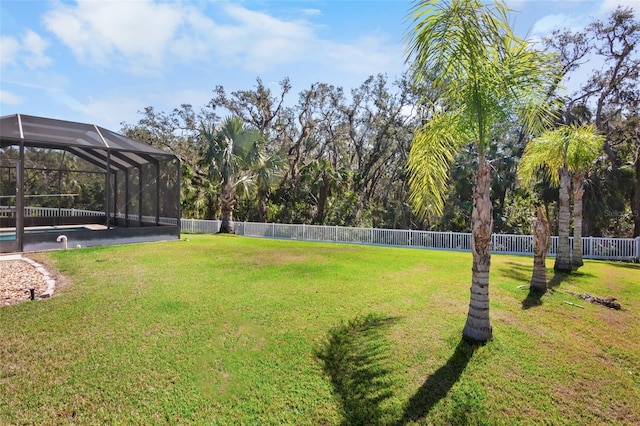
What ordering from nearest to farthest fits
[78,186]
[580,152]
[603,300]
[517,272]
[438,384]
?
[438,384] < [603,300] < [580,152] < [517,272] < [78,186]

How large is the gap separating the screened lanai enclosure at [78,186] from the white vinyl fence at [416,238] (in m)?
4.08

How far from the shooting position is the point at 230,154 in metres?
15.5

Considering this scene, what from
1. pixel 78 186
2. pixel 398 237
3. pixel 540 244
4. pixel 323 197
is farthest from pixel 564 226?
pixel 78 186

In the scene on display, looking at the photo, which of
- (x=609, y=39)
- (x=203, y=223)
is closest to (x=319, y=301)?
(x=203, y=223)

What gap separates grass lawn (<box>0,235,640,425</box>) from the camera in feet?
9.82

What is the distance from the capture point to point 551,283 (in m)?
7.26

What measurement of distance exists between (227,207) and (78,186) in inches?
281

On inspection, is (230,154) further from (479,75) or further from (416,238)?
(479,75)

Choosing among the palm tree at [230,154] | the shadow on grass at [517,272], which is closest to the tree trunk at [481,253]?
the shadow on grass at [517,272]

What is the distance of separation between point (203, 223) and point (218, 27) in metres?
11.2

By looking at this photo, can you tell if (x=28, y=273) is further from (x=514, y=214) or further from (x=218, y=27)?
(x=514, y=214)

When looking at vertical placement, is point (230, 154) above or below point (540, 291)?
above

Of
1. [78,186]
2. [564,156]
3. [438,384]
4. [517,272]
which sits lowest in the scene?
[438,384]

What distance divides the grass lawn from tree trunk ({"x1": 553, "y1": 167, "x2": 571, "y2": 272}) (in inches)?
59.7
